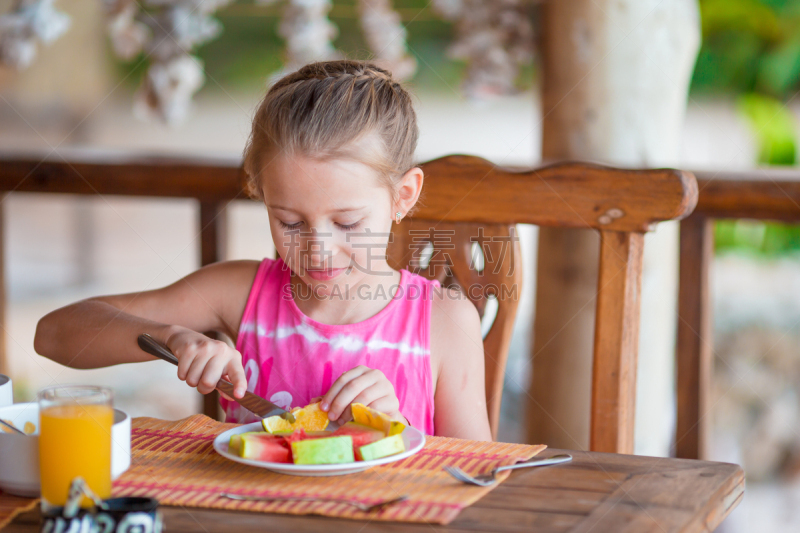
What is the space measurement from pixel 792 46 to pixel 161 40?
3403 millimetres

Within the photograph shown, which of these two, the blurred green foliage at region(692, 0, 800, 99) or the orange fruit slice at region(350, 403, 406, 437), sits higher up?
the blurred green foliage at region(692, 0, 800, 99)

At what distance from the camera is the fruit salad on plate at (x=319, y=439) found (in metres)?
0.81

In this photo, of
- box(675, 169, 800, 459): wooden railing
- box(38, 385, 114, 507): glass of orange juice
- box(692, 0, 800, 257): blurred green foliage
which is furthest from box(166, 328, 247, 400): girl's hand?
box(692, 0, 800, 257): blurred green foliage

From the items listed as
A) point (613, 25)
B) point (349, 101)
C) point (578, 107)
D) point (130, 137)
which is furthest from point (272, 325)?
point (130, 137)

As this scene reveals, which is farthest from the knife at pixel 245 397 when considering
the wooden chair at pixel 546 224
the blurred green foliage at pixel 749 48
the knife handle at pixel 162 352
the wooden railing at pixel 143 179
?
the blurred green foliage at pixel 749 48

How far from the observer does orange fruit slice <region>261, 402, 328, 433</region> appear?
91 centimetres

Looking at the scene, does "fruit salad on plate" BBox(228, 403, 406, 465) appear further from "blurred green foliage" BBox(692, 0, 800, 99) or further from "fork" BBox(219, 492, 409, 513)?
"blurred green foliage" BBox(692, 0, 800, 99)

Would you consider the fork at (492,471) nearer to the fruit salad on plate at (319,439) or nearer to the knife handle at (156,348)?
the fruit salad on plate at (319,439)

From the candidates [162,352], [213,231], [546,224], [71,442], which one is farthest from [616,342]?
[213,231]

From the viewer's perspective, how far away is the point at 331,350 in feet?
4.28

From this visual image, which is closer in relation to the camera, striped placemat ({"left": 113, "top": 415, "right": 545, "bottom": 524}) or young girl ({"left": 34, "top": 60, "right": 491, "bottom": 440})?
striped placemat ({"left": 113, "top": 415, "right": 545, "bottom": 524})

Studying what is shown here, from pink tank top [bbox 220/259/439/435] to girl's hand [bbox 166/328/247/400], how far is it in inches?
12.5

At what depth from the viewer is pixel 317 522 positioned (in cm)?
72

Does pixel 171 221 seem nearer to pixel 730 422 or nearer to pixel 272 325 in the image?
pixel 730 422
